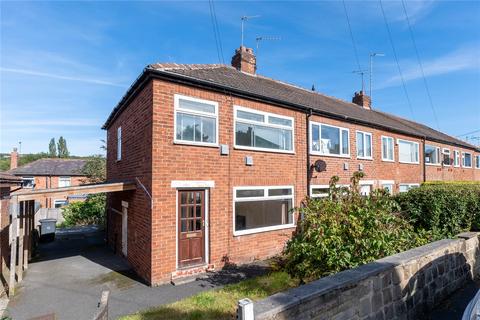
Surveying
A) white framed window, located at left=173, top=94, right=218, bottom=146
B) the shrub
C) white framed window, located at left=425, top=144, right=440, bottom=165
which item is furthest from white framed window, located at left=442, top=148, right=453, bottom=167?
white framed window, located at left=173, top=94, right=218, bottom=146

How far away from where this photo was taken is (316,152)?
11.6 metres

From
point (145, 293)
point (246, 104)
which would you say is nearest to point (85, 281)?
point (145, 293)

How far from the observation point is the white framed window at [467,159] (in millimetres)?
24922

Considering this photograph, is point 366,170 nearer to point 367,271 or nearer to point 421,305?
point 421,305

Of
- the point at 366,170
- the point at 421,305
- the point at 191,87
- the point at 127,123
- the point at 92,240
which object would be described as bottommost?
the point at 92,240

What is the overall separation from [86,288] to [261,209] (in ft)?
17.4

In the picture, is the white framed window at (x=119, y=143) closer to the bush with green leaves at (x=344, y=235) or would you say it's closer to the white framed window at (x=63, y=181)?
the bush with green leaves at (x=344, y=235)

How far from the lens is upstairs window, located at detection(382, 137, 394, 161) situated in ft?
50.9

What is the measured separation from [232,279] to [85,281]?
3869 millimetres

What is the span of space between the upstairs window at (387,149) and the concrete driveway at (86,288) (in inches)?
420

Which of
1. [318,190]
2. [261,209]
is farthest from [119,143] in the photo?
[318,190]

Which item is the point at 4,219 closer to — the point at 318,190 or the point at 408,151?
the point at 318,190

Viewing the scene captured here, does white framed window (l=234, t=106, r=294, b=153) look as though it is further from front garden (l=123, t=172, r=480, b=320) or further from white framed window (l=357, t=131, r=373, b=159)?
white framed window (l=357, t=131, r=373, b=159)

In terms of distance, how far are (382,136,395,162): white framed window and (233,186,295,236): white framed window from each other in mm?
7747
